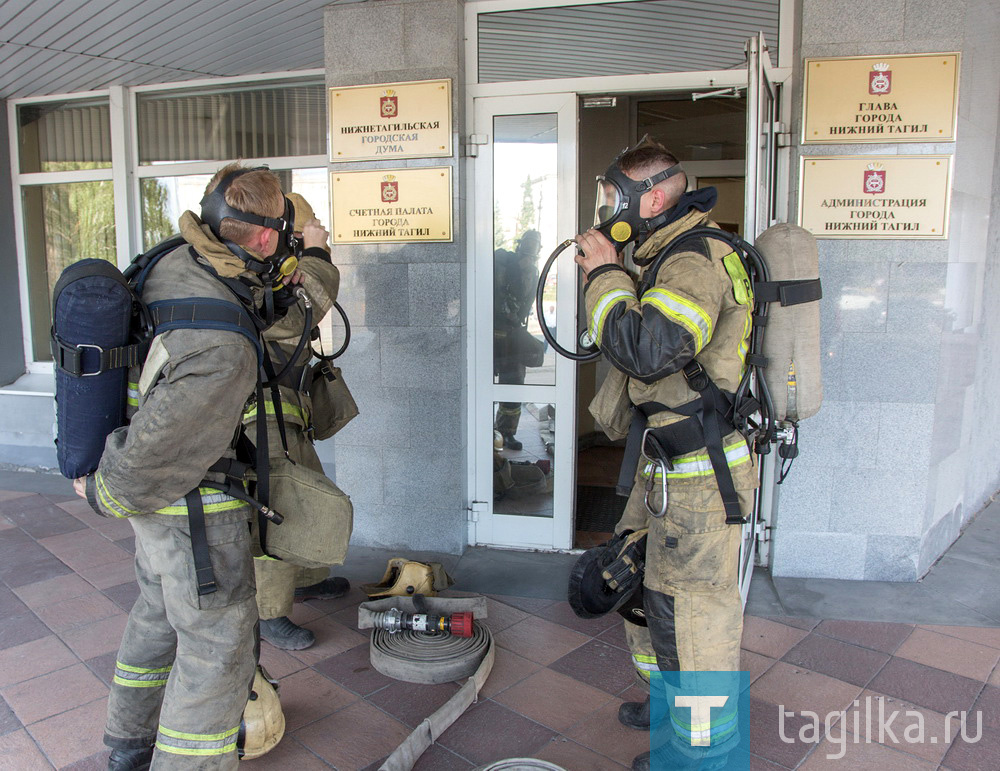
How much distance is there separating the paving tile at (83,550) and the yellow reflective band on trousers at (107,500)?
2827 millimetres

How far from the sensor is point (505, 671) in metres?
3.31

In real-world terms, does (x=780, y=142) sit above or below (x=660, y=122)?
below

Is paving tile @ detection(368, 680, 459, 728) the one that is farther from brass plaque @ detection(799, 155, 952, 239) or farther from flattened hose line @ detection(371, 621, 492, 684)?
brass plaque @ detection(799, 155, 952, 239)

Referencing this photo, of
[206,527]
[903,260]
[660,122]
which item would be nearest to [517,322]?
[903,260]

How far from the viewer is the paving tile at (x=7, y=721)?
Result: 289 centimetres

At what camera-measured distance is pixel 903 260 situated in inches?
151

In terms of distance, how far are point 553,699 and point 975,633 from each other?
6.96ft

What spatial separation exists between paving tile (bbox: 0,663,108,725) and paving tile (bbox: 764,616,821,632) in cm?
310

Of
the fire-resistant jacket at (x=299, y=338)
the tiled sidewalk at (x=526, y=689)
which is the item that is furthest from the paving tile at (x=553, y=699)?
the fire-resistant jacket at (x=299, y=338)

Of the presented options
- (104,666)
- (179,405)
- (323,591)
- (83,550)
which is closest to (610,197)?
(179,405)

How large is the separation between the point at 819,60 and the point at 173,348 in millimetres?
3397

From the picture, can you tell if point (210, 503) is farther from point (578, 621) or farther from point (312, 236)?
point (578, 621)

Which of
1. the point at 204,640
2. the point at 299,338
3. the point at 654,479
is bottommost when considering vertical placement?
the point at 204,640

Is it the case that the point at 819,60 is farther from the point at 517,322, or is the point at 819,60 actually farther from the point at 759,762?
the point at 759,762
